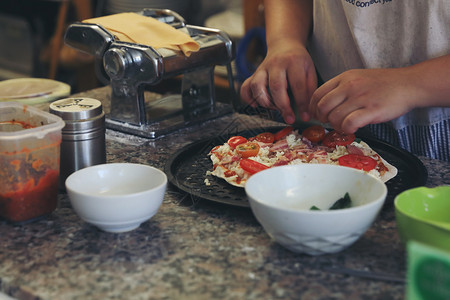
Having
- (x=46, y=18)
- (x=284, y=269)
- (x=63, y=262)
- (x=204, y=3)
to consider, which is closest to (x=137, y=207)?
(x=63, y=262)

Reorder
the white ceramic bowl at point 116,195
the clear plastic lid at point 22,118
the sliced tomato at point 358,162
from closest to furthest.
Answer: the white ceramic bowl at point 116,195 → the clear plastic lid at point 22,118 → the sliced tomato at point 358,162

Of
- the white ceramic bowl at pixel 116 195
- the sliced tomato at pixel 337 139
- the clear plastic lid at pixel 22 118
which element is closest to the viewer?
the white ceramic bowl at pixel 116 195

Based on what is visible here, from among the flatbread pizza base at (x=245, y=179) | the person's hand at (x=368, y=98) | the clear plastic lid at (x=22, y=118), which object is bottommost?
the flatbread pizza base at (x=245, y=179)

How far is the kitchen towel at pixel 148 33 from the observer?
1.77m

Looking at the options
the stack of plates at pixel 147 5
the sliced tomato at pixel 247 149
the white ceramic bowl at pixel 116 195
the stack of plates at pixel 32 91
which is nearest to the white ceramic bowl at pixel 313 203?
the white ceramic bowl at pixel 116 195

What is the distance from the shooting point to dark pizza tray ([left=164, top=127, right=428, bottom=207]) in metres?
1.30

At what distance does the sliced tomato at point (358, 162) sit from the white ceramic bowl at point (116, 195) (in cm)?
47

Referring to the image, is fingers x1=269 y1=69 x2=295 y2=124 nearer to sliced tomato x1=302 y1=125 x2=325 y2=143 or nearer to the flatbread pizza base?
sliced tomato x1=302 y1=125 x2=325 y2=143

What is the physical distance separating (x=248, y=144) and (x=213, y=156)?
10cm

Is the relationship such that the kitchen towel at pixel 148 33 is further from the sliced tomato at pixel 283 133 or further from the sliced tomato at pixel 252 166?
the sliced tomato at pixel 252 166

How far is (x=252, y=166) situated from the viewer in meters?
1.37

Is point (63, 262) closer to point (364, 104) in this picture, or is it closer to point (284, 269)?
point (284, 269)

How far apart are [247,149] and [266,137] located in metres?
0.13

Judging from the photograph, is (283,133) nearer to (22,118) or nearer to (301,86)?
(301,86)
